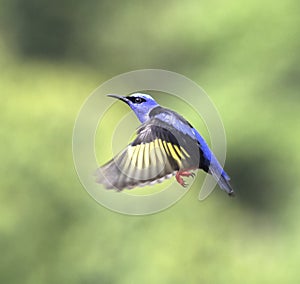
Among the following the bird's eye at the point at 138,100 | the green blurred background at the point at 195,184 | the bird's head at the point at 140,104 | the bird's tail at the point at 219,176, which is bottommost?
the green blurred background at the point at 195,184

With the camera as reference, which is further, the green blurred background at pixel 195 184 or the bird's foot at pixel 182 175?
the green blurred background at pixel 195 184

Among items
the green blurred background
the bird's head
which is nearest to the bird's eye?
the bird's head

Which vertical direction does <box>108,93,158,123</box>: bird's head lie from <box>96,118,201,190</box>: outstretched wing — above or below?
above

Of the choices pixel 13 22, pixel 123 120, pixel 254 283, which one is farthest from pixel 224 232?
pixel 123 120

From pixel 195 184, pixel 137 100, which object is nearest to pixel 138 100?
pixel 137 100

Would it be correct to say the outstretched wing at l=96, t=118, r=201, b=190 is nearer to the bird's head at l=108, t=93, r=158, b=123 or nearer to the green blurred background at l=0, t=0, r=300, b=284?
the bird's head at l=108, t=93, r=158, b=123

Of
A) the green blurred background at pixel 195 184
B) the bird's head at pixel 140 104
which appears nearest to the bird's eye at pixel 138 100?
the bird's head at pixel 140 104

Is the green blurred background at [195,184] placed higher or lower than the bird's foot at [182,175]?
lower

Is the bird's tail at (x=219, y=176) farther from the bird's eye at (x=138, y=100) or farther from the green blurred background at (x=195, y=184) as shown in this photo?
the green blurred background at (x=195, y=184)
